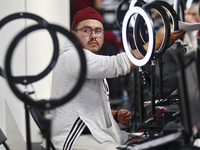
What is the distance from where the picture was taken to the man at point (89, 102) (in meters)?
1.59

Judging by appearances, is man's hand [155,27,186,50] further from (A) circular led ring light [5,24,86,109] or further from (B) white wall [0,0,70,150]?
(B) white wall [0,0,70,150]

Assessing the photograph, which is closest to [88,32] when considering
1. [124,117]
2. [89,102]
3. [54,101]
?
[89,102]

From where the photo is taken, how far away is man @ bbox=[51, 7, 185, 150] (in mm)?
1587

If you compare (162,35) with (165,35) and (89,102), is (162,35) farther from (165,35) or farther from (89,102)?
(89,102)

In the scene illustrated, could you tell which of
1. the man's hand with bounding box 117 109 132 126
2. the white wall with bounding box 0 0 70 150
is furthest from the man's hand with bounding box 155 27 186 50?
the white wall with bounding box 0 0 70 150

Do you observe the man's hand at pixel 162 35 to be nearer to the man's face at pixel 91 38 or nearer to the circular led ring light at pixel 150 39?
the circular led ring light at pixel 150 39

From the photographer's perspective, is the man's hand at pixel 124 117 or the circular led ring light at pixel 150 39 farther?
the man's hand at pixel 124 117

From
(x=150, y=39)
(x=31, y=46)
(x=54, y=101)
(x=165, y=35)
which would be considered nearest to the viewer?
(x=54, y=101)

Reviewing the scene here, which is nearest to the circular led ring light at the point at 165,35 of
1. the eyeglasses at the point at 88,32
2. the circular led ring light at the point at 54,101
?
the eyeglasses at the point at 88,32

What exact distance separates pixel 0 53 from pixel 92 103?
0.75m

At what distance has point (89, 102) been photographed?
66.9 inches

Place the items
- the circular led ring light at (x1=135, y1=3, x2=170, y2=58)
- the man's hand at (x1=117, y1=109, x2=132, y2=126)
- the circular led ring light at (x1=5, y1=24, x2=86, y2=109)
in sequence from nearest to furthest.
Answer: the circular led ring light at (x1=5, y1=24, x2=86, y2=109)
the circular led ring light at (x1=135, y1=3, x2=170, y2=58)
the man's hand at (x1=117, y1=109, x2=132, y2=126)

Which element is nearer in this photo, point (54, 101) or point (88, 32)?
point (54, 101)

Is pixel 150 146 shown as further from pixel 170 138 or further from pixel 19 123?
pixel 19 123
